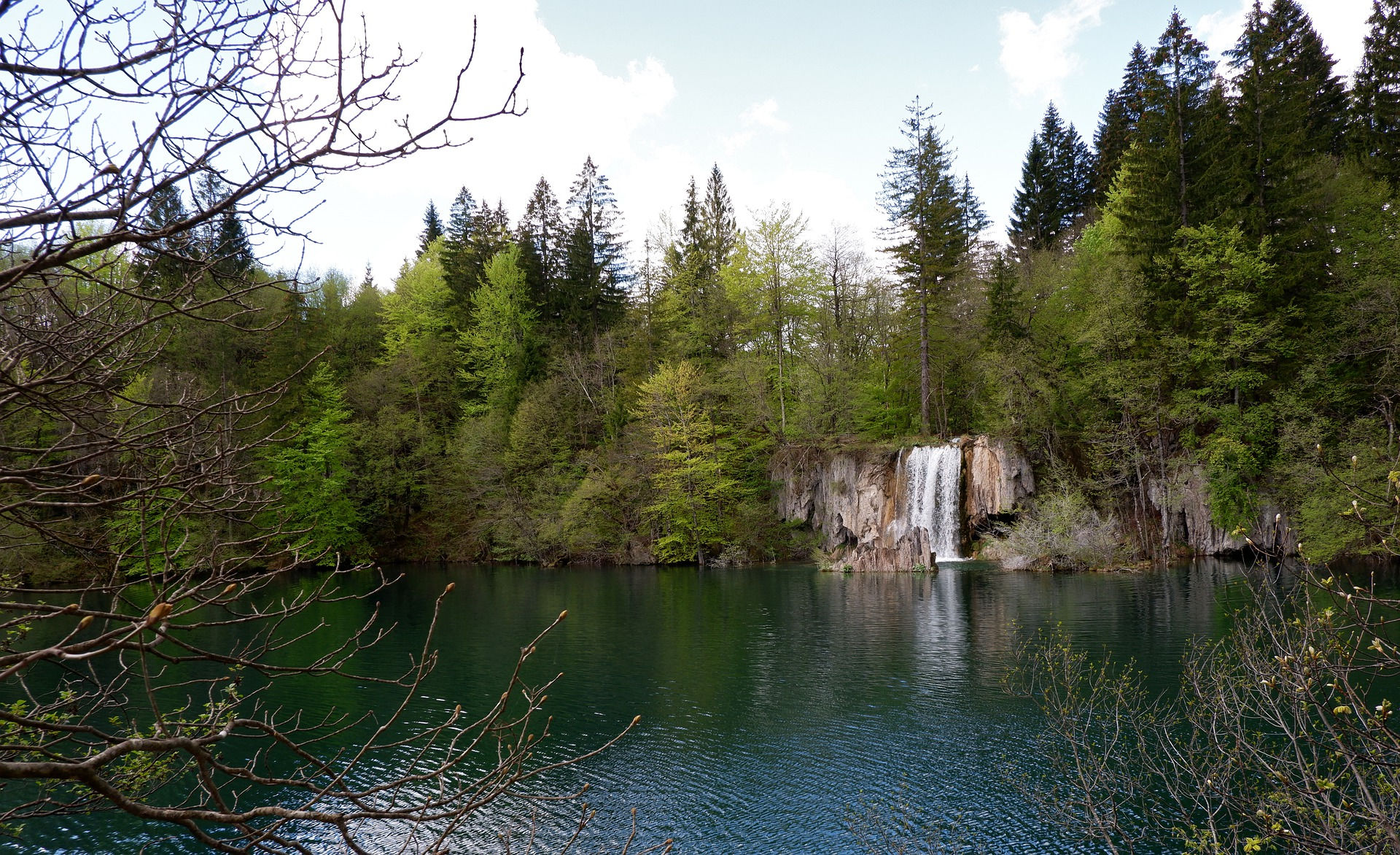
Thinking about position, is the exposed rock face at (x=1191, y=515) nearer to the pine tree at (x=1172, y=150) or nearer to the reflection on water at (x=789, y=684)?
the reflection on water at (x=789, y=684)

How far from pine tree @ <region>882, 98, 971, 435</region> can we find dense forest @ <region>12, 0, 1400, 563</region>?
0.47 feet

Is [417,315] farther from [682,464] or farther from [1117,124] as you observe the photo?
[1117,124]

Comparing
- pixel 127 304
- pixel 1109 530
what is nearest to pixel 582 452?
pixel 1109 530

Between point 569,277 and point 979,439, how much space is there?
24309 mm

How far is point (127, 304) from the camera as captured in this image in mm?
4922

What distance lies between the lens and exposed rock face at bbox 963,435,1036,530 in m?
31.9

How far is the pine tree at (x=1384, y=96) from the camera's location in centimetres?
2697

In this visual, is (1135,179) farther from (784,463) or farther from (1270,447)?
(784,463)

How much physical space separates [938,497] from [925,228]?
11727mm

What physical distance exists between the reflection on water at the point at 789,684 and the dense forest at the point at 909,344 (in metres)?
6.45

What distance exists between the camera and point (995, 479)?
32062 millimetres

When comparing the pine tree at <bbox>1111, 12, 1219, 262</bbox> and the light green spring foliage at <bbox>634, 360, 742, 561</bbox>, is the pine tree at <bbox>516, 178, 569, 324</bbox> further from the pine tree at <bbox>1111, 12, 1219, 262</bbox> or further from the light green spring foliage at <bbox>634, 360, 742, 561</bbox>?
the pine tree at <bbox>1111, 12, 1219, 262</bbox>

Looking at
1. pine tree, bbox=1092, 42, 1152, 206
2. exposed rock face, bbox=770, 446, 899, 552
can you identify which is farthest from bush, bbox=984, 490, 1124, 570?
pine tree, bbox=1092, 42, 1152, 206

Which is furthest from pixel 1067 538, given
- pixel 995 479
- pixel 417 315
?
pixel 417 315
